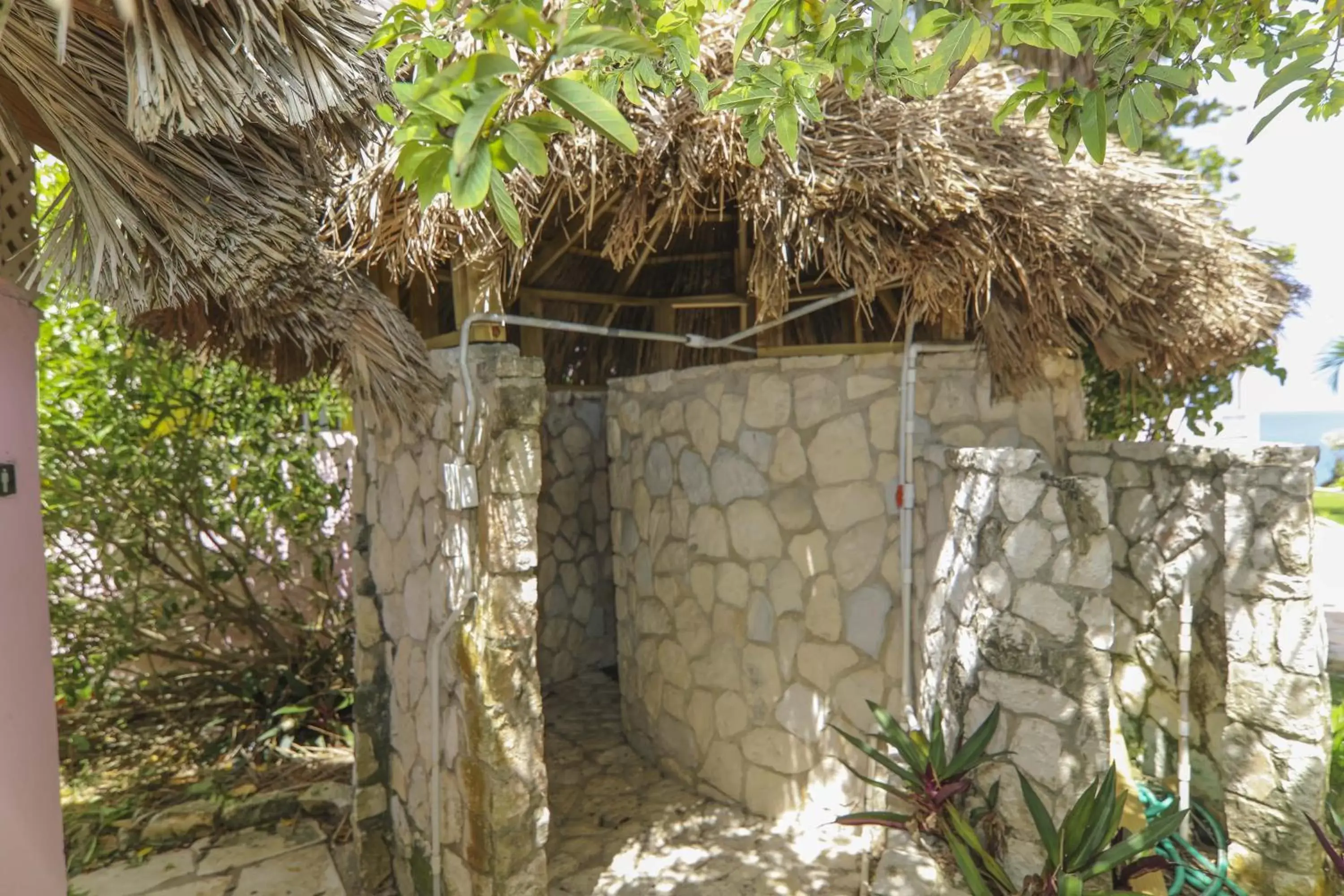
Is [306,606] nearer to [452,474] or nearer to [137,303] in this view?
[452,474]

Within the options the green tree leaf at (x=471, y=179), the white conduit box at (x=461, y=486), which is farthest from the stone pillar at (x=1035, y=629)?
the green tree leaf at (x=471, y=179)

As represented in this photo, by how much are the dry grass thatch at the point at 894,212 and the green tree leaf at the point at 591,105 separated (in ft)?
6.29

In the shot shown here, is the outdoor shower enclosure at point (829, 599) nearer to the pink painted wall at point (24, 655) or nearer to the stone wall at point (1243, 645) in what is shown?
the stone wall at point (1243, 645)

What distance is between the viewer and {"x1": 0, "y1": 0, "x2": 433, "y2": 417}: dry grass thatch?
1.59 metres

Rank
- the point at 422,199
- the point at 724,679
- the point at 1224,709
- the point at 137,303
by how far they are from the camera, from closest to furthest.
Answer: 1. the point at 422,199
2. the point at 137,303
3. the point at 1224,709
4. the point at 724,679

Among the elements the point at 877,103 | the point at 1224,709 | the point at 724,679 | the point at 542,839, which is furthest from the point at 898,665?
the point at 877,103

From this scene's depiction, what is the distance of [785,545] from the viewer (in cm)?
396

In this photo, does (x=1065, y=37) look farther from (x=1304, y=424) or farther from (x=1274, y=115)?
(x=1304, y=424)

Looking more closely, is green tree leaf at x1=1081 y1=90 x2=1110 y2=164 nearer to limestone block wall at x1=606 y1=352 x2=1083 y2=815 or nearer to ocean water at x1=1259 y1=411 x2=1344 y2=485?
limestone block wall at x1=606 y1=352 x2=1083 y2=815

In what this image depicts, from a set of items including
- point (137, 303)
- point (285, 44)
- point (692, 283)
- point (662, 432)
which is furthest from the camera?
point (692, 283)

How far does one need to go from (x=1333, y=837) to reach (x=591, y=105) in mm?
3972

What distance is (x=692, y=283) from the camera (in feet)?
18.1

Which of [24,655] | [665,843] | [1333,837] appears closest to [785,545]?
[665,843]

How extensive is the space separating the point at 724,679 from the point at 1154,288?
284cm
